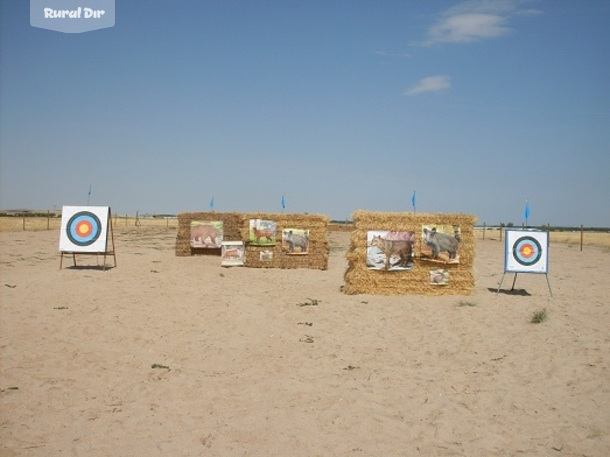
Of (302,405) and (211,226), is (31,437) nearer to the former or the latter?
(302,405)

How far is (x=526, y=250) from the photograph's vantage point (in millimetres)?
15289

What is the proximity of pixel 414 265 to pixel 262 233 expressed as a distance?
802 centimetres

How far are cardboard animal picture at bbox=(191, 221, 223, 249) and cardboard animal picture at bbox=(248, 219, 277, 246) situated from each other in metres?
2.79

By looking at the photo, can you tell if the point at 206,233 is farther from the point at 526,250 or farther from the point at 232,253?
the point at 526,250

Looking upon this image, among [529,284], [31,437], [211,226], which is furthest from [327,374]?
[211,226]

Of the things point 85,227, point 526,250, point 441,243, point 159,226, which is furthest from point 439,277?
point 159,226

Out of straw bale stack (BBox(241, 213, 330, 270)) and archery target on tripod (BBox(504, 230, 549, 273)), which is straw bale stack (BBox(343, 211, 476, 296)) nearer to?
archery target on tripod (BBox(504, 230, 549, 273))

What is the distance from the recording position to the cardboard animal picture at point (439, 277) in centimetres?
1435

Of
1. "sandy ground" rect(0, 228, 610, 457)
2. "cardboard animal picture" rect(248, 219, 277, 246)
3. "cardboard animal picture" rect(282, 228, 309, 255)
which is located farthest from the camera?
"cardboard animal picture" rect(282, 228, 309, 255)

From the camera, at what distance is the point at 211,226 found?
23203mm

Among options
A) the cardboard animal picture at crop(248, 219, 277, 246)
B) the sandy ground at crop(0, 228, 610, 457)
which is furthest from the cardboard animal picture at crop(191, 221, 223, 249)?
the sandy ground at crop(0, 228, 610, 457)

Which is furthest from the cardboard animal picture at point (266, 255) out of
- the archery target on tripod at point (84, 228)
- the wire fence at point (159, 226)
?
the wire fence at point (159, 226)

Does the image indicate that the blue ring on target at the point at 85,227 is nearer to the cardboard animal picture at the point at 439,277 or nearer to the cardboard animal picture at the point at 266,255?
the cardboard animal picture at the point at 266,255

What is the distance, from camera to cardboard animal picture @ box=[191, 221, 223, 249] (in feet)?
76.0
